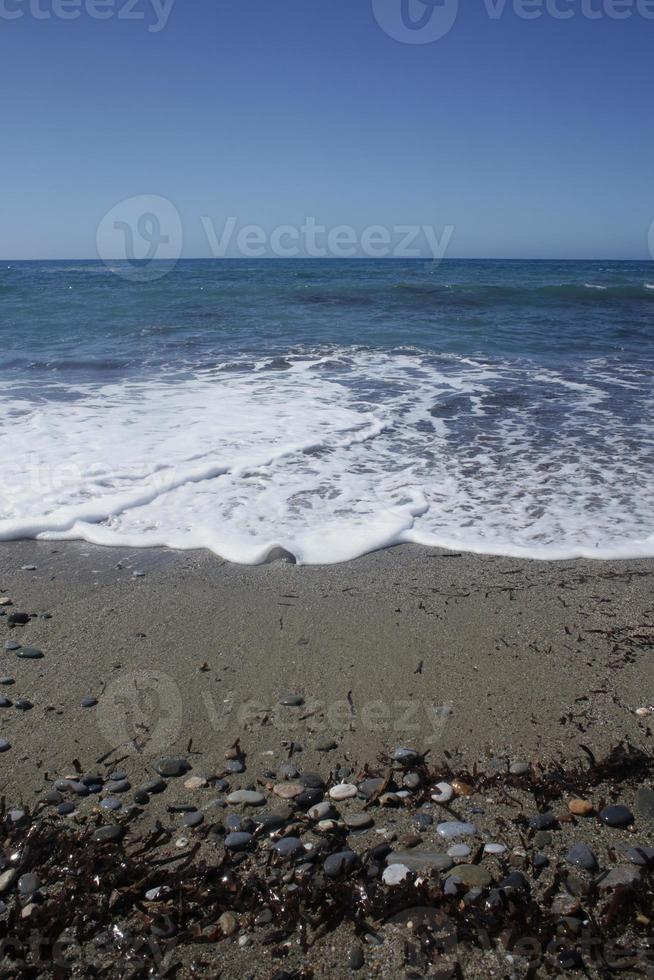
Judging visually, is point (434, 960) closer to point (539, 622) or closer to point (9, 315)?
point (539, 622)

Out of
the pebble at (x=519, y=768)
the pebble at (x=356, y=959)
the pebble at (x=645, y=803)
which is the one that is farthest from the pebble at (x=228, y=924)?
the pebble at (x=645, y=803)

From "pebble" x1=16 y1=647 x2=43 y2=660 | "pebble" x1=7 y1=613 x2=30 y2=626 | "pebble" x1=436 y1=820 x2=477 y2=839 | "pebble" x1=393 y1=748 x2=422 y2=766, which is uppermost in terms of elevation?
"pebble" x1=7 y1=613 x2=30 y2=626

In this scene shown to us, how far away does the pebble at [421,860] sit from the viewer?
2045mm

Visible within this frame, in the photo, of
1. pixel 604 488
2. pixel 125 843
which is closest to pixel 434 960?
pixel 125 843

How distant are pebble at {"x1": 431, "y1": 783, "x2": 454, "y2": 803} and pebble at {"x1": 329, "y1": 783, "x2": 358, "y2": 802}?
0.89 feet

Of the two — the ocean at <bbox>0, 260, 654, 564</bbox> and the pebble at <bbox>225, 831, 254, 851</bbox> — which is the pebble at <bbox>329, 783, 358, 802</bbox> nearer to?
A: the pebble at <bbox>225, 831, 254, 851</bbox>

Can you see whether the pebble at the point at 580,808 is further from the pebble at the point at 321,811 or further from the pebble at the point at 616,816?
the pebble at the point at 321,811

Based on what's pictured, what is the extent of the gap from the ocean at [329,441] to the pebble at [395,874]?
2157 millimetres

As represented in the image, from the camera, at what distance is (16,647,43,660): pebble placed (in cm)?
313

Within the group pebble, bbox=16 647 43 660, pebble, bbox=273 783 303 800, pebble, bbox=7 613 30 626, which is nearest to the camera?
pebble, bbox=273 783 303 800

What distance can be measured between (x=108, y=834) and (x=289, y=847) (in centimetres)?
57

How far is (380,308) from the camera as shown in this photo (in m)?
20.2

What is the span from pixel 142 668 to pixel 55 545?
5.10 ft

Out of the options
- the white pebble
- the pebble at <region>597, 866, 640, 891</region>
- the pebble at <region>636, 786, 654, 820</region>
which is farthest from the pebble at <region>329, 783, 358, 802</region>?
the pebble at <region>636, 786, 654, 820</region>
